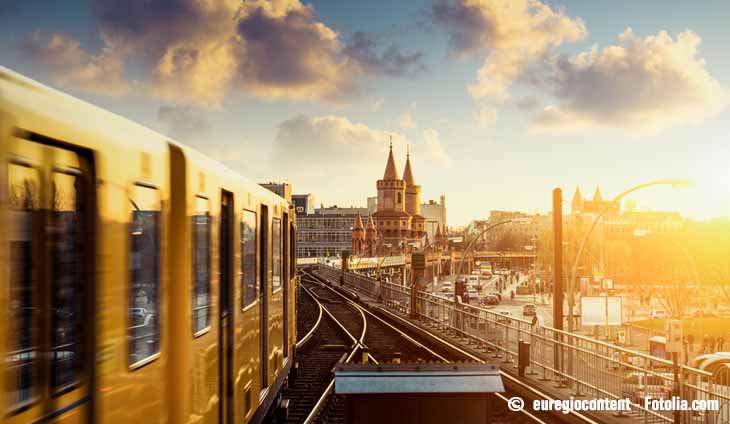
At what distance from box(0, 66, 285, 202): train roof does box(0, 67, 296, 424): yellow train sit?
0.03 feet

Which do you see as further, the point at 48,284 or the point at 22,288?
the point at 48,284

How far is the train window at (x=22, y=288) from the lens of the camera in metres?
3.15

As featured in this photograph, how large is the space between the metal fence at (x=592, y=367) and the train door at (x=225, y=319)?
6.04 meters

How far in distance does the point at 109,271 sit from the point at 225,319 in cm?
315

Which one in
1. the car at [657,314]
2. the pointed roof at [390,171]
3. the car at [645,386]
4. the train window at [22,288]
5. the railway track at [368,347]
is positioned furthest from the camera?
the pointed roof at [390,171]

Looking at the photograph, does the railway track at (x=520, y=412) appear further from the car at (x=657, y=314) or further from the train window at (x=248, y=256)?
the car at (x=657, y=314)

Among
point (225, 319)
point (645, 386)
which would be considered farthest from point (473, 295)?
point (225, 319)

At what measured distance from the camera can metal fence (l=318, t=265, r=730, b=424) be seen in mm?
10320

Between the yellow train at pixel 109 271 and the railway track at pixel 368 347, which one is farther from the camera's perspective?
the railway track at pixel 368 347

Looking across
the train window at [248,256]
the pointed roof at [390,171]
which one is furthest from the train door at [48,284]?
the pointed roof at [390,171]

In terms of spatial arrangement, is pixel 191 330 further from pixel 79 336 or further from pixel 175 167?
pixel 79 336

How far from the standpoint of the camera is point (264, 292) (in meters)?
9.89

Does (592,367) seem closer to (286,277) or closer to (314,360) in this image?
(286,277)

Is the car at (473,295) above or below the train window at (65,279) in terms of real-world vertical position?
below
